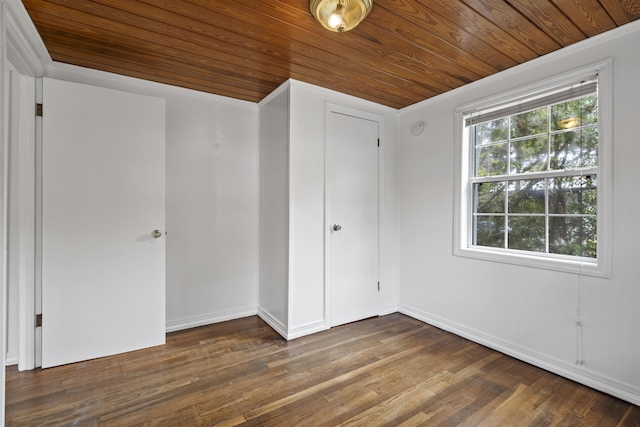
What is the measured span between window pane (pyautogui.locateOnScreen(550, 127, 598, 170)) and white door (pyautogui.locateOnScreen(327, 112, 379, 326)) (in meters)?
1.51

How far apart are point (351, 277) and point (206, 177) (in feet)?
5.71

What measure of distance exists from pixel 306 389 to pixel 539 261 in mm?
1909

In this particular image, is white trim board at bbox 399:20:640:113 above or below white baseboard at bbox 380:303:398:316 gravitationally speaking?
above

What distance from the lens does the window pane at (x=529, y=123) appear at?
234 cm

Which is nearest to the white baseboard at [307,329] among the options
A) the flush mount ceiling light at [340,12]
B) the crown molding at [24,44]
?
the flush mount ceiling light at [340,12]

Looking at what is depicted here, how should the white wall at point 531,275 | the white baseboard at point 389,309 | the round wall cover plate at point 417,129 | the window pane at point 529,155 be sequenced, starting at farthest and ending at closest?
1. the white baseboard at point 389,309
2. the round wall cover plate at point 417,129
3. the window pane at point 529,155
4. the white wall at point 531,275

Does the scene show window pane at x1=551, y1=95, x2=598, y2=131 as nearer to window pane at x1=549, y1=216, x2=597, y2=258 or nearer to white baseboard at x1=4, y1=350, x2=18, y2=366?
window pane at x1=549, y1=216, x2=597, y2=258

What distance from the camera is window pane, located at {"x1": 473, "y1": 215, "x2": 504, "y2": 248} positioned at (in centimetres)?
262

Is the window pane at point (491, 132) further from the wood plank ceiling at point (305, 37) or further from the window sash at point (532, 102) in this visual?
the wood plank ceiling at point (305, 37)

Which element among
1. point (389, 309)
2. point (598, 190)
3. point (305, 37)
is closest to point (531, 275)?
point (598, 190)

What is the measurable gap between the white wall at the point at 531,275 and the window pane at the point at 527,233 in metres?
0.20

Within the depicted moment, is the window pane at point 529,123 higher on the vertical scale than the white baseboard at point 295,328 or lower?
higher

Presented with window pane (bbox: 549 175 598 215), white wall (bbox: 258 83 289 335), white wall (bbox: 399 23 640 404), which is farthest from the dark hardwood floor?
window pane (bbox: 549 175 598 215)

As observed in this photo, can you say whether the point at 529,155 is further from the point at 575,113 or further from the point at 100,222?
the point at 100,222
